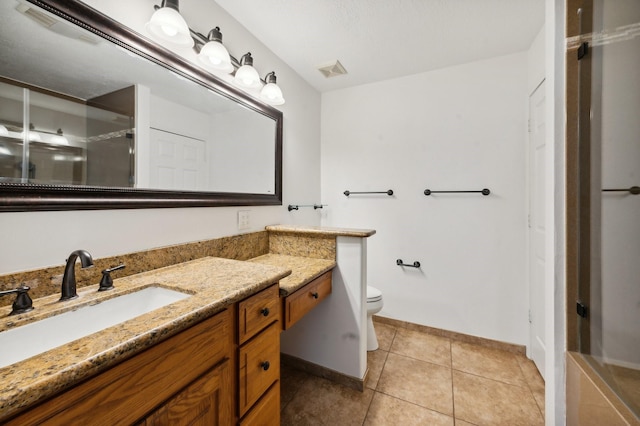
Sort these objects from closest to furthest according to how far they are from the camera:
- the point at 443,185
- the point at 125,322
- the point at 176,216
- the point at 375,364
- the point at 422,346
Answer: the point at 125,322, the point at 176,216, the point at 375,364, the point at 422,346, the point at 443,185

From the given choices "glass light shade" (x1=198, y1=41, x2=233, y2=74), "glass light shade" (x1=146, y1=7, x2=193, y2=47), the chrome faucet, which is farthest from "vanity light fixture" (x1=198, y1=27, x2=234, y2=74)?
the chrome faucet

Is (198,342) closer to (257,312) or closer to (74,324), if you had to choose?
(257,312)

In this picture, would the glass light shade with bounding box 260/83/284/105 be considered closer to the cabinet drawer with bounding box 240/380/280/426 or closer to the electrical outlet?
the electrical outlet

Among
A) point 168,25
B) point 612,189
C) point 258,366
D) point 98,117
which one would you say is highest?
point 168,25

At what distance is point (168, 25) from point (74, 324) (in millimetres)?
1180

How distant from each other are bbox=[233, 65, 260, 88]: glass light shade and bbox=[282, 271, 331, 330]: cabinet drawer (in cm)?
124

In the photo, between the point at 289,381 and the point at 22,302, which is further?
the point at 289,381

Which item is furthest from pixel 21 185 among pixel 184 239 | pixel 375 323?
pixel 375 323

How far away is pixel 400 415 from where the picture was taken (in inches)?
55.9

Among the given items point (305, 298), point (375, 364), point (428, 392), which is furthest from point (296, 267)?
point (428, 392)

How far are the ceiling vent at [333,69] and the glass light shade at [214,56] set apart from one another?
3.34 feet

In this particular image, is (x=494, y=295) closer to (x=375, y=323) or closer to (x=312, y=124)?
(x=375, y=323)

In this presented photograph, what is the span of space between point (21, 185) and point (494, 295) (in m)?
2.74

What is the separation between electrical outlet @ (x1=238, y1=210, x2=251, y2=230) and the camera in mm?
1641
